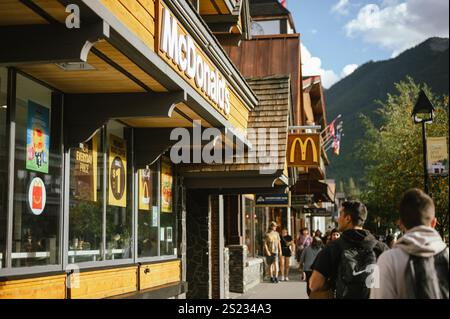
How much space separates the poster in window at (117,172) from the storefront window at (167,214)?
2.01 m

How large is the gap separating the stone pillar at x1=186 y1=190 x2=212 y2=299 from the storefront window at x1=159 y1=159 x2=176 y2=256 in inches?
77.2

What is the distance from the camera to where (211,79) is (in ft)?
32.1

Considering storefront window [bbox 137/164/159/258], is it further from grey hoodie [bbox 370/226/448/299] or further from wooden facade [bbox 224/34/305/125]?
wooden facade [bbox 224/34/305/125]

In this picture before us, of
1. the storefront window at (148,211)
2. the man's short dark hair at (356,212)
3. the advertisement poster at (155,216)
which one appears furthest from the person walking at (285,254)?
the man's short dark hair at (356,212)

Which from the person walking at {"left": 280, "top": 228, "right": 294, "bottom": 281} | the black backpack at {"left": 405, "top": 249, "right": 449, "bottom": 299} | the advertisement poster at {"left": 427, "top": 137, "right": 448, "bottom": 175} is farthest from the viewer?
the person walking at {"left": 280, "top": 228, "right": 294, "bottom": 281}

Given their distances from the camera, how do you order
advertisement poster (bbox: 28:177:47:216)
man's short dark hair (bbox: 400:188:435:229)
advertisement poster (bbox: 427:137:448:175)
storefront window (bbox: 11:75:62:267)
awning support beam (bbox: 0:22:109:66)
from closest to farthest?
man's short dark hair (bbox: 400:188:435:229) → awning support beam (bbox: 0:22:109:66) → storefront window (bbox: 11:75:62:267) → advertisement poster (bbox: 28:177:47:216) → advertisement poster (bbox: 427:137:448:175)

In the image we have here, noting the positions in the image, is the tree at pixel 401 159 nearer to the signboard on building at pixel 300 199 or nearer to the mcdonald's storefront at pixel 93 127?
the signboard on building at pixel 300 199

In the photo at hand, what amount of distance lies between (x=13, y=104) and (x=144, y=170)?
455cm

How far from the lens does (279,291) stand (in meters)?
18.4

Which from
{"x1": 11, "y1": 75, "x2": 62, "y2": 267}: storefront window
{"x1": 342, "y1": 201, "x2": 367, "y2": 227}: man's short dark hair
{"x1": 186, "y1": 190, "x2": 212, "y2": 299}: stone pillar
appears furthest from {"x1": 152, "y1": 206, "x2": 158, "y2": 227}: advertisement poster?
{"x1": 342, "y1": 201, "x2": 367, "y2": 227}: man's short dark hair

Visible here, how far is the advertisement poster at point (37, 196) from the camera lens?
711 cm

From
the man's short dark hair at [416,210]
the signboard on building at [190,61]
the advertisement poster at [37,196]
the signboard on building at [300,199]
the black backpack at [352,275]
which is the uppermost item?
the signboard on building at [190,61]

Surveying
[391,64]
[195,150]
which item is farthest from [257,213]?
[391,64]

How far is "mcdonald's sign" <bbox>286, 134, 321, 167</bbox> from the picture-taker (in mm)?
15109
